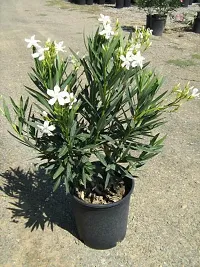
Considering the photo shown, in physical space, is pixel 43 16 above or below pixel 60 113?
below

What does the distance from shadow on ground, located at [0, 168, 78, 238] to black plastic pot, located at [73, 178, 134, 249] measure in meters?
0.26

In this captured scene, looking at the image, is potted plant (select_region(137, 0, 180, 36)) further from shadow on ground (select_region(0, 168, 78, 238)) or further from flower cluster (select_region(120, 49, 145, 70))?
flower cluster (select_region(120, 49, 145, 70))

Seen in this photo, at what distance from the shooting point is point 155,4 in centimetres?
884

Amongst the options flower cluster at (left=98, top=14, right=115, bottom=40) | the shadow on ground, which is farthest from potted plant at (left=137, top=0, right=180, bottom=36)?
flower cluster at (left=98, top=14, right=115, bottom=40)

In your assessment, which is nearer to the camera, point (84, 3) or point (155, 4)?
point (155, 4)

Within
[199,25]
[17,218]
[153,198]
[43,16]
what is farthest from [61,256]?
[43,16]

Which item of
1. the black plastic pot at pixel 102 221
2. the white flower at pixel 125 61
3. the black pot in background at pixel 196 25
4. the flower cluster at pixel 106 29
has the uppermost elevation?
the flower cluster at pixel 106 29

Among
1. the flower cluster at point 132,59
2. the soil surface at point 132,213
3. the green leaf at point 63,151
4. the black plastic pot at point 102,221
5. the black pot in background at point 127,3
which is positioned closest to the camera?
the flower cluster at point 132,59

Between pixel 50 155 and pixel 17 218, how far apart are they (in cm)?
103

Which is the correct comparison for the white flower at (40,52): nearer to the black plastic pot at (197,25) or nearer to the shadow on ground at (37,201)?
the shadow on ground at (37,201)

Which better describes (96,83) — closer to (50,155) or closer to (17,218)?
(50,155)

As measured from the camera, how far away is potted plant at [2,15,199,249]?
1857 millimetres

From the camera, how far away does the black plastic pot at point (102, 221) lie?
2.35m

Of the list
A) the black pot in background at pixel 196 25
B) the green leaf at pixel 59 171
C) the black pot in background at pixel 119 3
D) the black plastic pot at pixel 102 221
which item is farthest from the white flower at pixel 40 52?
the black pot in background at pixel 119 3
